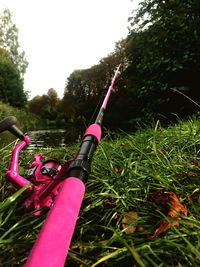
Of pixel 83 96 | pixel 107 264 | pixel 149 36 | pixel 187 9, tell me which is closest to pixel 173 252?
pixel 107 264

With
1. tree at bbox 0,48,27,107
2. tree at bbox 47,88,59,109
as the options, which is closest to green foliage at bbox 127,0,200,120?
tree at bbox 0,48,27,107

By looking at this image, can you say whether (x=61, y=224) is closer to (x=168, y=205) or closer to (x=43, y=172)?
(x=168, y=205)

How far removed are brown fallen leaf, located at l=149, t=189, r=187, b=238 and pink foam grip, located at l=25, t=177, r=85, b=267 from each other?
0.50 m

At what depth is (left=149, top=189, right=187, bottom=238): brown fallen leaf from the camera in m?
0.76

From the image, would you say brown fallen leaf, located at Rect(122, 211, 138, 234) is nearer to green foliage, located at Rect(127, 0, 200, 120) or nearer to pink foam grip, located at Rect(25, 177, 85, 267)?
pink foam grip, located at Rect(25, 177, 85, 267)

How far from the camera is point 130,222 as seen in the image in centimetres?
87

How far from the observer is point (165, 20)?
425cm

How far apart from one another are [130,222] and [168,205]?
0.74 feet

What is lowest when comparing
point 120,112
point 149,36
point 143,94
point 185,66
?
point 120,112

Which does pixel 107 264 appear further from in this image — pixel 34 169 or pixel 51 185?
pixel 34 169

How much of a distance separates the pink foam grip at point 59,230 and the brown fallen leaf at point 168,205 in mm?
496

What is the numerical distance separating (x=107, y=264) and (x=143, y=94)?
4.78 metres

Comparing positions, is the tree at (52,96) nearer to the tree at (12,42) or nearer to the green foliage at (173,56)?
the tree at (12,42)

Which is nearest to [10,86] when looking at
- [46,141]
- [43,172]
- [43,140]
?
[43,140]
